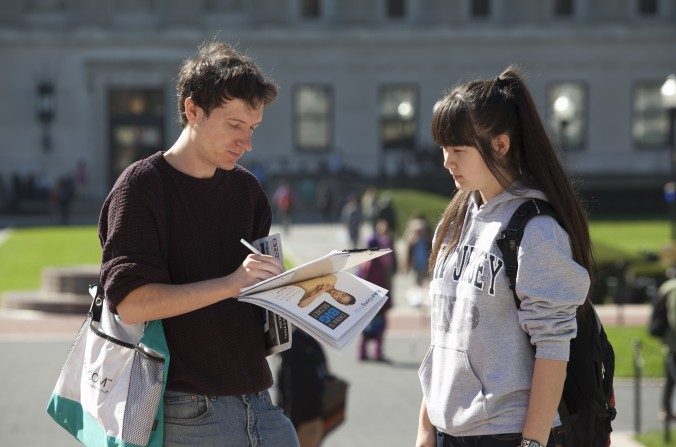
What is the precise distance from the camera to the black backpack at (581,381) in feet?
12.4

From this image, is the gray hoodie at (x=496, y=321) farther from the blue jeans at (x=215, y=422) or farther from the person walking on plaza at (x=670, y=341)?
the person walking on plaza at (x=670, y=341)

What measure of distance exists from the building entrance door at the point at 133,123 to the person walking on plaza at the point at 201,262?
49.3m

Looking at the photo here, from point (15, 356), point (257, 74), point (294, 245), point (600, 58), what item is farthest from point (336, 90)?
point (257, 74)

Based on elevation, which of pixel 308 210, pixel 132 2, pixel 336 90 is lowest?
pixel 308 210

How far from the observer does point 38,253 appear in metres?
30.8

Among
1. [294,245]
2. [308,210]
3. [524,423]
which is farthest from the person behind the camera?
[308,210]

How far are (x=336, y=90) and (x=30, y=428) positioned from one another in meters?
43.0

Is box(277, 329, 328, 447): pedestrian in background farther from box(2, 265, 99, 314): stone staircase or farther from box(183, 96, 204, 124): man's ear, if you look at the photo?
box(2, 265, 99, 314): stone staircase

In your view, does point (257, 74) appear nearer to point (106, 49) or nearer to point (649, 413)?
point (649, 413)

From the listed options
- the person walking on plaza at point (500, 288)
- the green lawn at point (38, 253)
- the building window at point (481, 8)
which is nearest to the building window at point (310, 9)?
the building window at point (481, 8)

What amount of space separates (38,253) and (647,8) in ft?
112

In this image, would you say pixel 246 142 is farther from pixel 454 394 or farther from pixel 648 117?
pixel 648 117

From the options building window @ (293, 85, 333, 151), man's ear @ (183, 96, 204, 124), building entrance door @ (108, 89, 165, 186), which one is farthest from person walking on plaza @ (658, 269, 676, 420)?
building entrance door @ (108, 89, 165, 186)

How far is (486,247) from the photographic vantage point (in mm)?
3838
